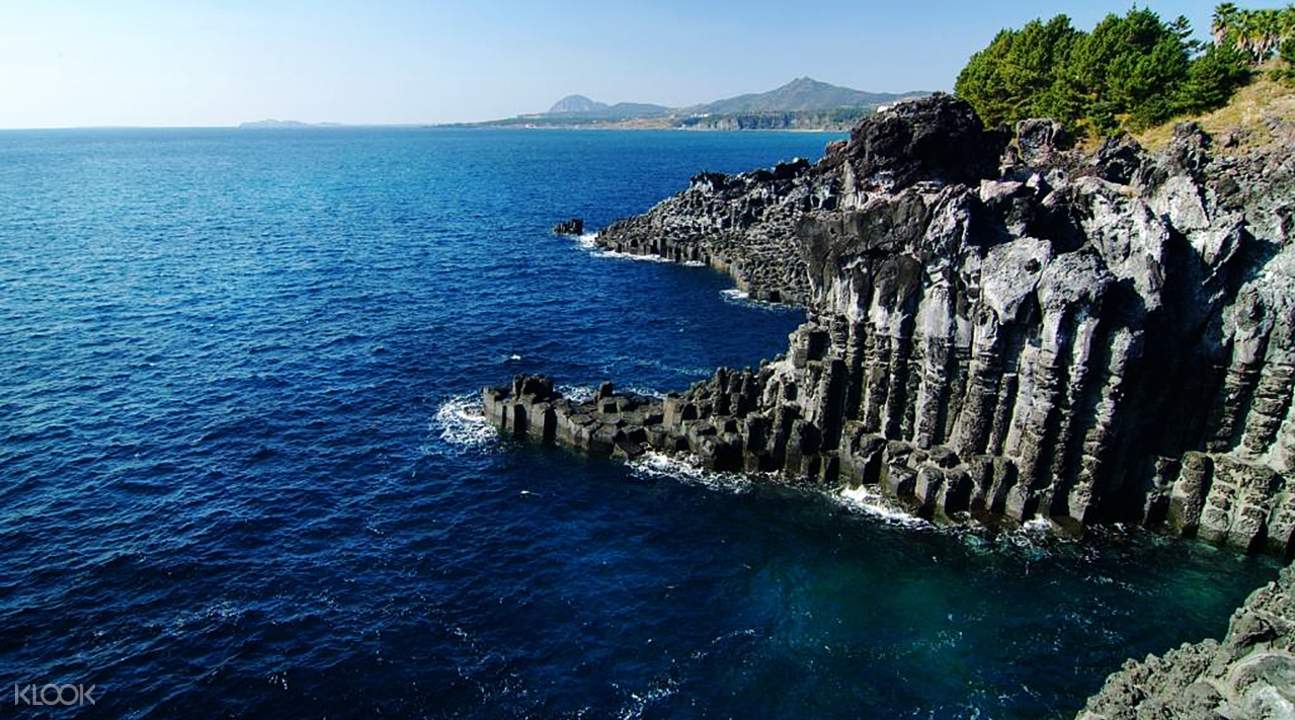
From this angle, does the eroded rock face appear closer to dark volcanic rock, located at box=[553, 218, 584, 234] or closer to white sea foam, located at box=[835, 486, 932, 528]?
white sea foam, located at box=[835, 486, 932, 528]

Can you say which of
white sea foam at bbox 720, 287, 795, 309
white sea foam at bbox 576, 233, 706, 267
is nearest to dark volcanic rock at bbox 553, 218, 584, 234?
white sea foam at bbox 576, 233, 706, 267

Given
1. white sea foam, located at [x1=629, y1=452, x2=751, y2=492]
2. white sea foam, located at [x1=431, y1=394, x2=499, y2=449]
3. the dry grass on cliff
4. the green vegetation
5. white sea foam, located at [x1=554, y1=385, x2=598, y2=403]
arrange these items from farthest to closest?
the green vegetation → the dry grass on cliff → white sea foam, located at [x1=554, y1=385, x2=598, y2=403] → white sea foam, located at [x1=431, y1=394, x2=499, y2=449] → white sea foam, located at [x1=629, y1=452, x2=751, y2=492]

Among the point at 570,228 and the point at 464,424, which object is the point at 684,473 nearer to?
the point at 464,424

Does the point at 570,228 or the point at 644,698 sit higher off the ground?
the point at 570,228

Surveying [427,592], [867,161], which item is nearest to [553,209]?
[867,161]

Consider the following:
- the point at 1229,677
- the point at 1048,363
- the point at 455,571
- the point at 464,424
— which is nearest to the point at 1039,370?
the point at 1048,363

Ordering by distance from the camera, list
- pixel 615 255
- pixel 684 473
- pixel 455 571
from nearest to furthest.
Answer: pixel 455 571, pixel 684 473, pixel 615 255
